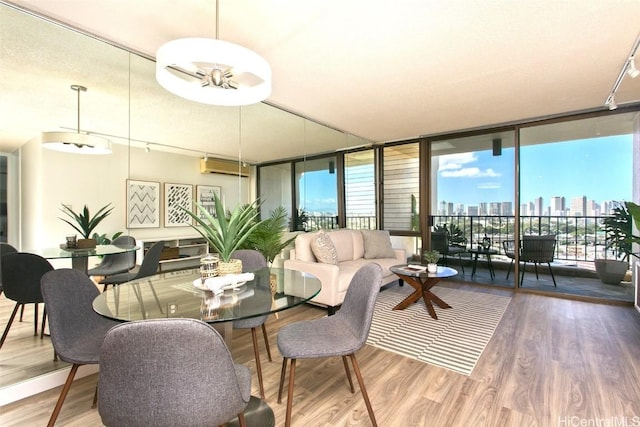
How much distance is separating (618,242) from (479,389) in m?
3.51

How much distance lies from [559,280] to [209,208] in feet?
17.1

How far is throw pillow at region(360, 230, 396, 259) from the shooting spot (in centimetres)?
452

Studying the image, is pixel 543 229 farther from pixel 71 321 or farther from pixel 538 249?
pixel 71 321

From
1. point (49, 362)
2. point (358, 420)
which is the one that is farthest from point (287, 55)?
point (49, 362)

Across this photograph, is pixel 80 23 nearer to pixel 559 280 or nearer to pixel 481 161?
A: pixel 481 161

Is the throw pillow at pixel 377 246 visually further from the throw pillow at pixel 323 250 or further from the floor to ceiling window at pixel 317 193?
the throw pillow at pixel 323 250

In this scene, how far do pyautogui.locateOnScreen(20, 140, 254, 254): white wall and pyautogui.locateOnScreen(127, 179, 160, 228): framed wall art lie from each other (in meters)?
0.04

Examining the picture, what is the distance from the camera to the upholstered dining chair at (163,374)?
85cm

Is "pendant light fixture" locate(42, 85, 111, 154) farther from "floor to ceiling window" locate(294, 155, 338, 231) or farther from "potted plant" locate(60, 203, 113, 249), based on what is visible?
"floor to ceiling window" locate(294, 155, 338, 231)

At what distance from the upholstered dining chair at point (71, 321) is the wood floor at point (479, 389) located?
0.47 meters

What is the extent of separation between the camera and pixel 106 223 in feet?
7.53

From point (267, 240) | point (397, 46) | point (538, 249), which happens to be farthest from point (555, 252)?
point (267, 240)

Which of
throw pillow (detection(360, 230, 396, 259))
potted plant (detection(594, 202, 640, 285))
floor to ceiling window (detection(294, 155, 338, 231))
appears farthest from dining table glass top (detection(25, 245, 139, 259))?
potted plant (detection(594, 202, 640, 285))

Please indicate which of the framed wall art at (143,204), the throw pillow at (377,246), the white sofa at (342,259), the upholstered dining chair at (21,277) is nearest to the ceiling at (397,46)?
the framed wall art at (143,204)
